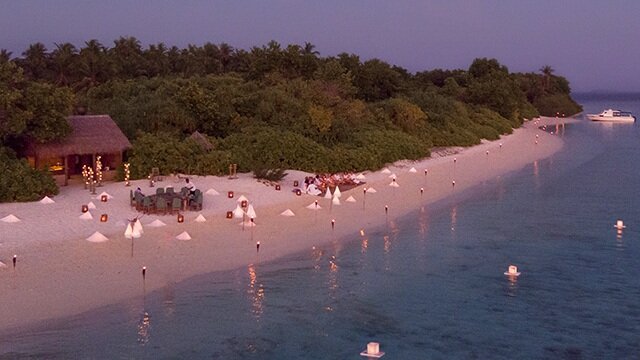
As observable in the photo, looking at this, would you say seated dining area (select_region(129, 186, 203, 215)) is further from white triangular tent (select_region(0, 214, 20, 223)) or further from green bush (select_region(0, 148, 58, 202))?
white triangular tent (select_region(0, 214, 20, 223))

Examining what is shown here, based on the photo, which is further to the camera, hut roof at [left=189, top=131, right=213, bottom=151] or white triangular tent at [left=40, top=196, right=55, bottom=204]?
hut roof at [left=189, top=131, right=213, bottom=151]

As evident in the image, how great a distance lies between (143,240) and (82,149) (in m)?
10.0

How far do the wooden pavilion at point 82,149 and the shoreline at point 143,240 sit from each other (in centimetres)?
160

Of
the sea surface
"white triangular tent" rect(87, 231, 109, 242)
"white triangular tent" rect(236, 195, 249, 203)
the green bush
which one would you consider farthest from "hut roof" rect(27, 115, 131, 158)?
the sea surface

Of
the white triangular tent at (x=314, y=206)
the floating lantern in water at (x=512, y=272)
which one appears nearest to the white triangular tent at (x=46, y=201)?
the white triangular tent at (x=314, y=206)

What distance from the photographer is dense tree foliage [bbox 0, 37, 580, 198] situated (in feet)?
103

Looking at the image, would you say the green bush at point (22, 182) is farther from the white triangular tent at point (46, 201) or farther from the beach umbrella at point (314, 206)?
the beach umbrella at point (314, 206)

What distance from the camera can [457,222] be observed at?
92.9ft

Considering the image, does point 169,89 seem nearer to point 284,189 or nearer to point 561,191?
point 284,189

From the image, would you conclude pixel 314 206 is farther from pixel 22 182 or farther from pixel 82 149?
pixel 22 182

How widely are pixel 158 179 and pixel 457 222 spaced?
39.8 feet

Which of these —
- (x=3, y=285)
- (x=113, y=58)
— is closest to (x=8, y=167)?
(x=3, y=285)

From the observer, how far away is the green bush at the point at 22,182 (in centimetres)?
2528

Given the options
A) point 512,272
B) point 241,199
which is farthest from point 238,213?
point 512,272
